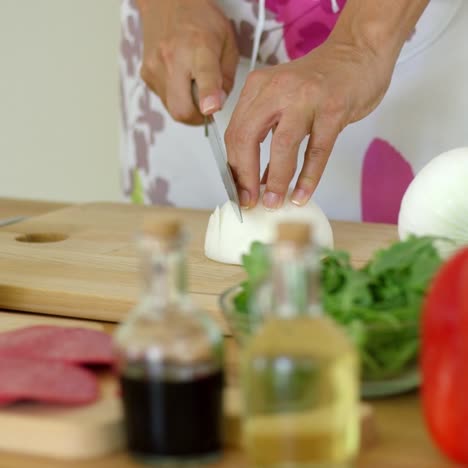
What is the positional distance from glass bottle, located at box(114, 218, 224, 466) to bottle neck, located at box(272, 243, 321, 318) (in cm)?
7

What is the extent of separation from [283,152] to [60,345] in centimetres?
55

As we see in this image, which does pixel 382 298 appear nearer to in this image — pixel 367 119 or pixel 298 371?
pixel 298 371

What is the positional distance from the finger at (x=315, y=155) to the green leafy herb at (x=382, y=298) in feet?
1.52

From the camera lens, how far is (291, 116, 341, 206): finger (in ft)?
4.52

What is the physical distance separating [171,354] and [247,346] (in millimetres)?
51

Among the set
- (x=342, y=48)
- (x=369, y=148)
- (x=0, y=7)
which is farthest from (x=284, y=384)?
(x=0, y=7)

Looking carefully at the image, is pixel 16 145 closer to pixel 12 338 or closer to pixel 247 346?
pixel 12 338

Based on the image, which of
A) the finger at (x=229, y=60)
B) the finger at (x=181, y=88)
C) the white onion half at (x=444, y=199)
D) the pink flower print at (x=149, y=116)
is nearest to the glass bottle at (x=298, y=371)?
the white onion half at (x=444, y=199)

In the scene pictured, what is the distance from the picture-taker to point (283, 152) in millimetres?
1349

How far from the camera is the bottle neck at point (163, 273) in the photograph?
2.22 feet

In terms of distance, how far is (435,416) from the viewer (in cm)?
73

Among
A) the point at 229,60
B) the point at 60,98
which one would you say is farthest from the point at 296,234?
the point at 60,98

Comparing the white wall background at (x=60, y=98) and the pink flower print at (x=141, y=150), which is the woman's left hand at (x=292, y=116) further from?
the white wall background at (x=60, y=98)

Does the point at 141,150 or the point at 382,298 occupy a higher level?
the point at 382,298
